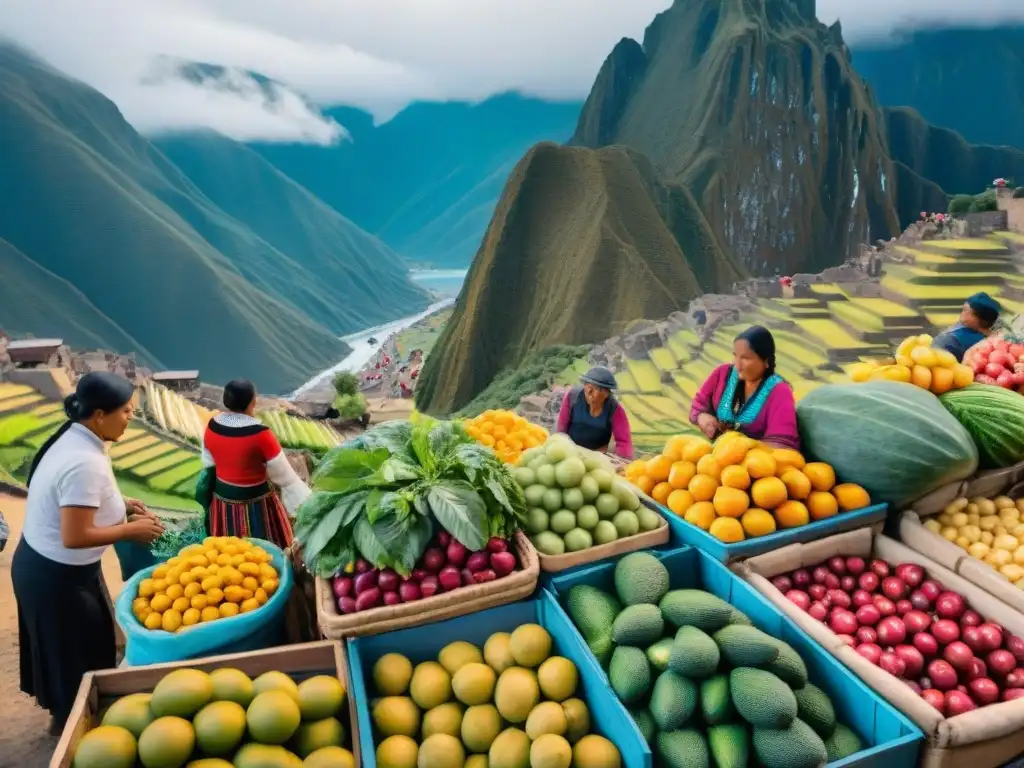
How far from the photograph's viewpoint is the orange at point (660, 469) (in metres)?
2.71

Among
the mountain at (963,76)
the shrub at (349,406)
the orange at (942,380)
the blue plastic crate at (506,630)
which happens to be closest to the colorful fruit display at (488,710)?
the blue plastic crate at (506,630)

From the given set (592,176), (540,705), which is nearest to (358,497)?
(540,705)

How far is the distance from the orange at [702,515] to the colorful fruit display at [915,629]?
30 cm

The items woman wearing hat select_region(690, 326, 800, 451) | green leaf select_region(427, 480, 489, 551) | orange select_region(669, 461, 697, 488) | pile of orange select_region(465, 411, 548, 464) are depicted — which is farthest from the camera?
pile of orange select_region(465, 411, 548, 464)

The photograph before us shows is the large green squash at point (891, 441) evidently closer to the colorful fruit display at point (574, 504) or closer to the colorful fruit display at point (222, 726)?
the colorful fruit display at point (574, 504)

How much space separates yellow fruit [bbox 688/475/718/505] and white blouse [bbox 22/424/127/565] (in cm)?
205

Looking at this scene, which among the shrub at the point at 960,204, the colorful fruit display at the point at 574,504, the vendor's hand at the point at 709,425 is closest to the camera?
the colorful fruit display at the point at 574,504

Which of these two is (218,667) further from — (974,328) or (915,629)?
(974,328)

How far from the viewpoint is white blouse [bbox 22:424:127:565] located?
7.01 ft

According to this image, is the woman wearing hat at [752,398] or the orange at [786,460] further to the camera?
the woman wearing hat at [752,398]

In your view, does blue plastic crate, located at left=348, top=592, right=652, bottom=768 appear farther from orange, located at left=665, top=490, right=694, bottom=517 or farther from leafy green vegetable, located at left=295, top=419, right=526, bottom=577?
orange, located at left=665, top=490, right=694, bottom=517

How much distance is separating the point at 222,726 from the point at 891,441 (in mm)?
2430

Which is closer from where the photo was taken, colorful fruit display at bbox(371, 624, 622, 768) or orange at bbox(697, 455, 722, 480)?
colorful fruit display at bbox(371, 624, 622, 768)

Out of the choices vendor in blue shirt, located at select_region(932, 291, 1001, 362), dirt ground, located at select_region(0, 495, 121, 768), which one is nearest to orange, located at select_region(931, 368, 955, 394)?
vendor in blue shirt, located at select_region(932, 291, 1001, 362)
